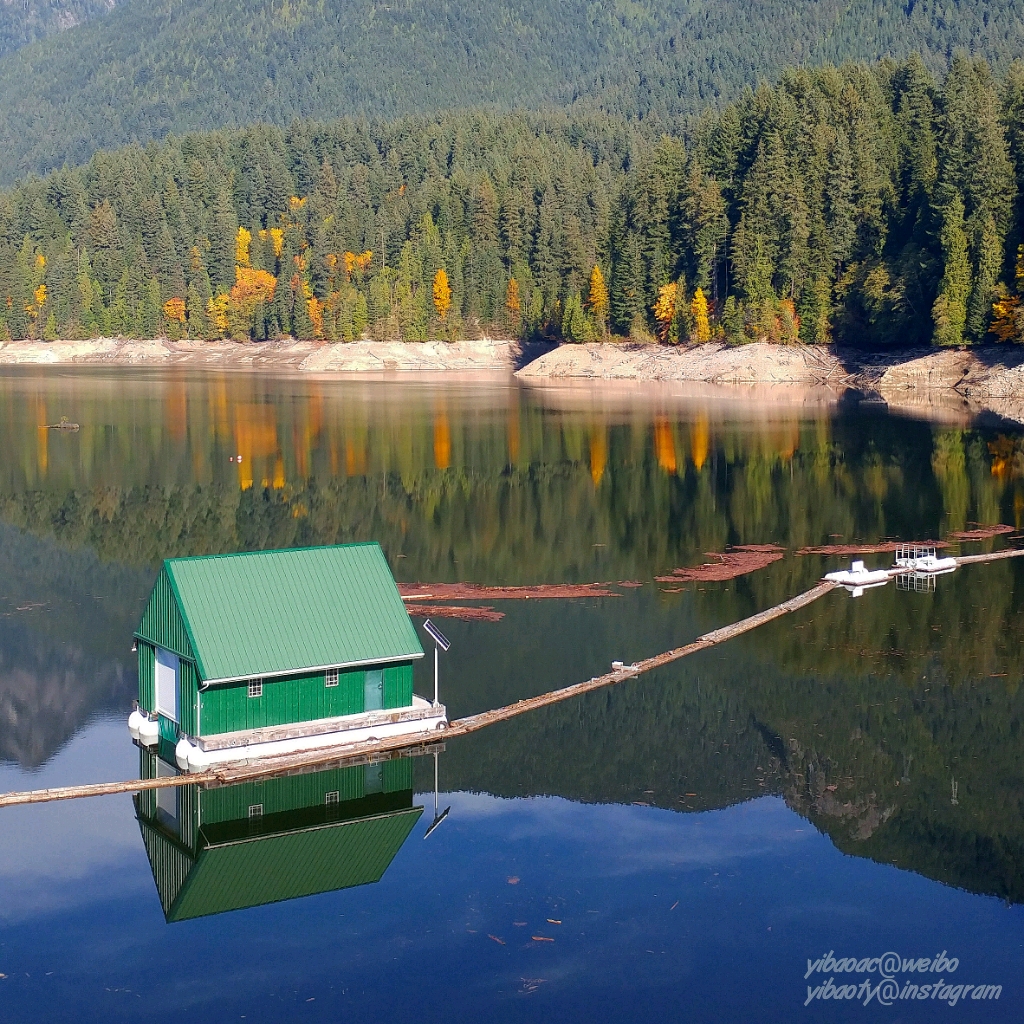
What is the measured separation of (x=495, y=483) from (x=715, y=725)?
1554 inches

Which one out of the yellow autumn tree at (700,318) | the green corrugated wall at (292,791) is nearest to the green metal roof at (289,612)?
the green corrugated wall at (292,791)

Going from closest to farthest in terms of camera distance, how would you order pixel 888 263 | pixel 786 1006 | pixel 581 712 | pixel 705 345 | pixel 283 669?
1. pixel 786 1006
2. pixel 283 669
3. pixel 581 712
4. pixel 888 263
5. pixel 705 345

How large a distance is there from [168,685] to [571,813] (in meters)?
8.94

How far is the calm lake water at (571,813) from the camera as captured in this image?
2262 cm

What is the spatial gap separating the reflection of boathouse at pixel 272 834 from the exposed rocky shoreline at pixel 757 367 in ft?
269

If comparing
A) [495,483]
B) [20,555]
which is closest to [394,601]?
[20,555]

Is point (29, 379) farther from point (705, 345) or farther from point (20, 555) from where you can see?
point (20, 555)

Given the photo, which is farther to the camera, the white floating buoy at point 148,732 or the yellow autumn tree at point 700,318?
the yellow autumn tree at point 700,318

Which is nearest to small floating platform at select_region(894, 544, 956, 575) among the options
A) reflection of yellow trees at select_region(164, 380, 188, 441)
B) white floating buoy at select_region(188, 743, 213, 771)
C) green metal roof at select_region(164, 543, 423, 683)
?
green metal roof at select_region(164, 543, 423, 683)

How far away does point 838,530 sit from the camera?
6038 centimetres

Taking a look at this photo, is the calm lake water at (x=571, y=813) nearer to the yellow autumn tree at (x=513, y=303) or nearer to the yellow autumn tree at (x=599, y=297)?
the yellow autumn tree at (x=599, y=297)

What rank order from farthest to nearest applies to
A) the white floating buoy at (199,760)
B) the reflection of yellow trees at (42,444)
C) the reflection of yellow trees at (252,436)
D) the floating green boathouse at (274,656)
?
the reflection of yellow trees at (42,444)
the reflection of yellow trees at (252,436)
the floating green boathouse at (274,656)
the white floating buoy at (199,760)

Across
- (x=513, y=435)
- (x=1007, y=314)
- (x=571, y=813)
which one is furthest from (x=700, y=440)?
(x=571, y=813)

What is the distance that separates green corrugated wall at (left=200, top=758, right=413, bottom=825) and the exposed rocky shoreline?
8087cm
